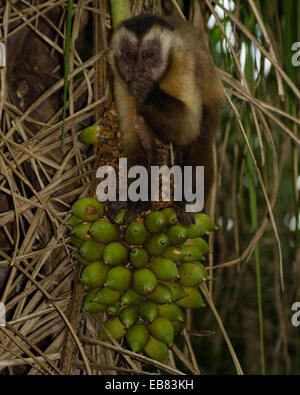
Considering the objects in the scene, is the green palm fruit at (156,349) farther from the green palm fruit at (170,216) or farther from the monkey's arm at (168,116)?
the monkey's arm at (168,116)

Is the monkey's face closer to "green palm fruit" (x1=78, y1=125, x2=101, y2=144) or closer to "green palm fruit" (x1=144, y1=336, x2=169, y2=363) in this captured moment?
"green palm fruit" (x1=78, y1=125, x2=101, y2=144)

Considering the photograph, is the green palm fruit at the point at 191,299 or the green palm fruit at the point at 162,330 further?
the green palm fruit at the point at 191,299

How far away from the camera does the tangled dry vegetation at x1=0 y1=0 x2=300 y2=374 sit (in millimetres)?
1222

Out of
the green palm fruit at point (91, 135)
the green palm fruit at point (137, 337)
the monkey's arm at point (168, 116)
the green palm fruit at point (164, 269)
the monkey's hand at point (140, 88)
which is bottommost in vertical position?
the green palm fruit at point (137, 337)

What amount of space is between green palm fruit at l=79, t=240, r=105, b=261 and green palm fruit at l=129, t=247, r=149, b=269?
0.09 metres

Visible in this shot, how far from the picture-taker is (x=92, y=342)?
1159mm

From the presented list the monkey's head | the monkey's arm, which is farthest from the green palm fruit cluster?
the monkey's head

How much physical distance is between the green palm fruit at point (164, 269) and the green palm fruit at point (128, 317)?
0.34 ft

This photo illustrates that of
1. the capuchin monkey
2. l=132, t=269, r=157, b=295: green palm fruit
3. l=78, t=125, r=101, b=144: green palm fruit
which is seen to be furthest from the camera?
the capuchin monkey

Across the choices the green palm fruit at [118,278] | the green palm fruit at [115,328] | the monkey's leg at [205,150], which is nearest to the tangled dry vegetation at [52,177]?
the green palm fruit at [115,328]

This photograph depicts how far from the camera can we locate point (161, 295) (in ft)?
3.69

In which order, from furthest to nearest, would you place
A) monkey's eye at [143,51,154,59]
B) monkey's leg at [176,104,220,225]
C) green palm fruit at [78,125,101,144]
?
monkey's leg at [176,104,220,225]
monkey's eye at [143,51,154,59]
green palm fruit at [78,125,101,144]

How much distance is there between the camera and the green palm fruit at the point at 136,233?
1.15 meters
